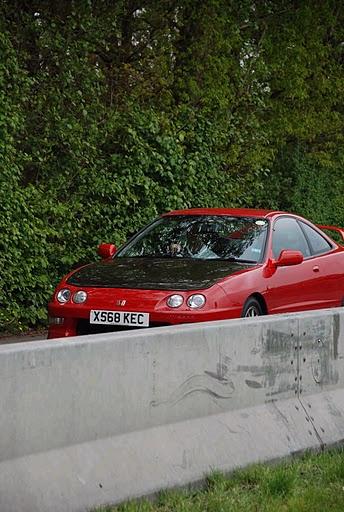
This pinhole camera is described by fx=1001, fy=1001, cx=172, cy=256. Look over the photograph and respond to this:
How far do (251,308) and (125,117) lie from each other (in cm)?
629

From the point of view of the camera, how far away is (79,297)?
8.99m

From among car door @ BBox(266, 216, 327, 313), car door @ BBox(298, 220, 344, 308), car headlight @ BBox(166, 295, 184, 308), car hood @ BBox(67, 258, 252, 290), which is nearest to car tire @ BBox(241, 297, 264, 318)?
car door @ BBox(266, 216, 327, 313)

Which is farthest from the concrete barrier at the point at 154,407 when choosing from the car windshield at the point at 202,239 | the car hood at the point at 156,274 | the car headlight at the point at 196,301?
the car windshield at the point at 202,239

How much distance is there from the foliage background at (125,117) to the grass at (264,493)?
22.2ft

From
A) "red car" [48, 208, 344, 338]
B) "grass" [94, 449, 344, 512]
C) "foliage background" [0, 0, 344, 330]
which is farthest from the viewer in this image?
"foliage background" [0, 0, 344, 330]

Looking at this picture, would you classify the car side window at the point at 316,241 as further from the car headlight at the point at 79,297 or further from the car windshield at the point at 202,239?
the car headlight at the point at 79,297

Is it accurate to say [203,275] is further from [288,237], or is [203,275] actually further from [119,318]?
[288,237]

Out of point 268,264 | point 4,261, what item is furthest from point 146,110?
point 268,264

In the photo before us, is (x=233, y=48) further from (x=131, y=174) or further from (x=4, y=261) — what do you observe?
(x=4, y=261)

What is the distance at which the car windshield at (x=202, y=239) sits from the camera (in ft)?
32.7

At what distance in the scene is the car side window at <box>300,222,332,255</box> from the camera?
11117 mm

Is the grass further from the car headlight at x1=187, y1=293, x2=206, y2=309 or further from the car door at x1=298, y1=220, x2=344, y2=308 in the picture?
the car door at x1=298, y1=220, x2=344, y2=308

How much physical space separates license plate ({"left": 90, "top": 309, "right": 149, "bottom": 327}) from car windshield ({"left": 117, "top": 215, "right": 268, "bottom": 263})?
1483 millimetres

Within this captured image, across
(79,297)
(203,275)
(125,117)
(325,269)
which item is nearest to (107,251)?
(79,297)
